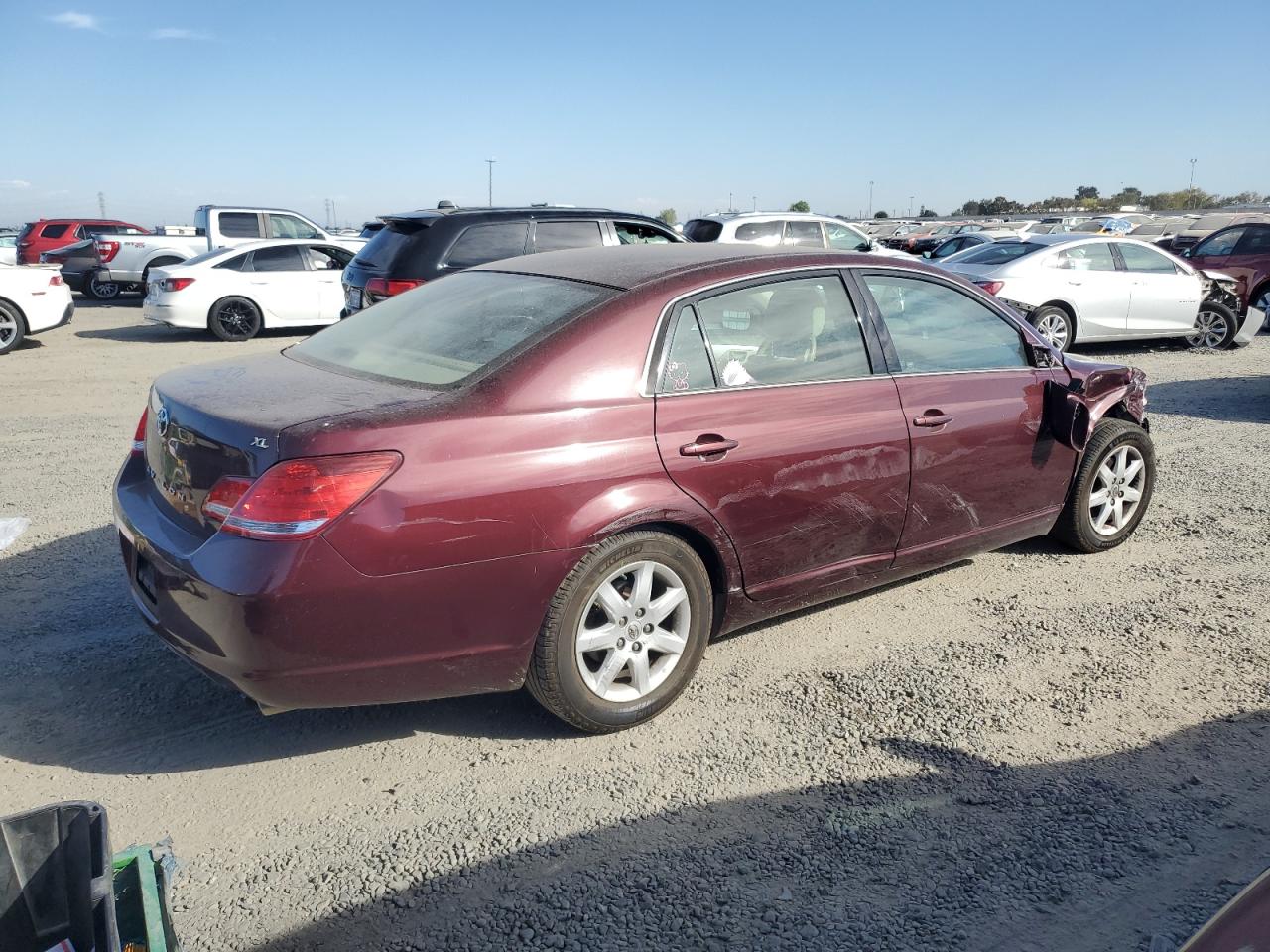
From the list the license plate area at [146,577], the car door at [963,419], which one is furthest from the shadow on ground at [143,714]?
the car door at [963,419]

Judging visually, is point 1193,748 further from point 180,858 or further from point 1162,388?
point 1162,388

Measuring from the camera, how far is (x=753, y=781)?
10.8ft

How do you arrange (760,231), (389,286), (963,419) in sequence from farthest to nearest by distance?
(760,231) → (389,286) → (963,419)

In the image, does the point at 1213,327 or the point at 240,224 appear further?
the point at 240,224

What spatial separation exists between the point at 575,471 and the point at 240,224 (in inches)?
700

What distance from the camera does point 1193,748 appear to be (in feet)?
11.5

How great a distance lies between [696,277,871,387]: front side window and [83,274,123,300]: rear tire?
67.3ft

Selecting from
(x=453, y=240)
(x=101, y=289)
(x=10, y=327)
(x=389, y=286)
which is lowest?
(x=101, y=289)

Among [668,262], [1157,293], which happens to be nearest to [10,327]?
[668,262]

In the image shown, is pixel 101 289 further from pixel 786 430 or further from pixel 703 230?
pixel 786 430

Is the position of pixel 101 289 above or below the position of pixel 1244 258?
below

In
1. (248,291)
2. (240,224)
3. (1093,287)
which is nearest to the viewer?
(1093,287)

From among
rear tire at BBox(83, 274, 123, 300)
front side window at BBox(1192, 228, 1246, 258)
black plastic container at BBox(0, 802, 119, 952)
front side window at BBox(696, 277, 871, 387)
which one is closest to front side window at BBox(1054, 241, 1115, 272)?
front side window at BBox(1192, 228, 1246, 258)

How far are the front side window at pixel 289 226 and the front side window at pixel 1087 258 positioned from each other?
13016 millimetres
